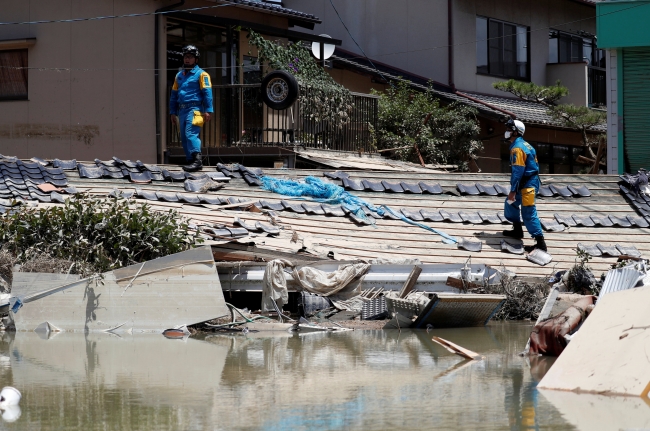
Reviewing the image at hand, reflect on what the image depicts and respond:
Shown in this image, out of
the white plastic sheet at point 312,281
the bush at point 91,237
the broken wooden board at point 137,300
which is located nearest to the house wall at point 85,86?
the bush at point 91,237

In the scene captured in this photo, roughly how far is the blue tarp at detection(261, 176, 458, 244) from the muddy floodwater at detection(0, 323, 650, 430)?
3.24 metres

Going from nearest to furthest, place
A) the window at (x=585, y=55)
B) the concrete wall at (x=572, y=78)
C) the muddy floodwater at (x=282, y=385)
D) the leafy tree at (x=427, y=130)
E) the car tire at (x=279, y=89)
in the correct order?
the muddy floodwater at (x=282, y=385), the car tire at (x=279, y=89), the leafy tree at (x=427, y=130), the concrete wall at (x=572, y=78), the window at (x=585, y=55)

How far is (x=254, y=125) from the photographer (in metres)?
18.0

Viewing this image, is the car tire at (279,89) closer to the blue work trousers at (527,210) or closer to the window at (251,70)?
the window at (251,70)

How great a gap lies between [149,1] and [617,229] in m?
10.5

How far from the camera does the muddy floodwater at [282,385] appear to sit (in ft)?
16.9

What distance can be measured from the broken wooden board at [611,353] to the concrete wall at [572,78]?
19.5 metres

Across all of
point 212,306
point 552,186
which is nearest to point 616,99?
point 552,186

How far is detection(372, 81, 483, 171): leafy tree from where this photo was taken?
20.8 m

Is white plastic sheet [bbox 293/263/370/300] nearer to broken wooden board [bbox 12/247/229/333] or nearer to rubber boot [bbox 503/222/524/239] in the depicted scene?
broken wooden board [bbox 12/247/229/333]

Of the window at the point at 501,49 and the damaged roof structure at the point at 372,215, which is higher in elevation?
the window at the point at 501,49

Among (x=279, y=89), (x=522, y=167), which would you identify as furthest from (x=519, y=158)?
(x=279, y=89)

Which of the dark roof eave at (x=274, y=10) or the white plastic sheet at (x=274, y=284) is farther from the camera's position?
the dark roof eave at (x=274, y=10)

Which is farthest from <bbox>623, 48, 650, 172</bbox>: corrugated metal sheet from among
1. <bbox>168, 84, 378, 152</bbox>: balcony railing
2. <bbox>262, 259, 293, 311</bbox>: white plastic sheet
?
<bbox>262, 259, 293, 311</bbox>: white plastic sheet
